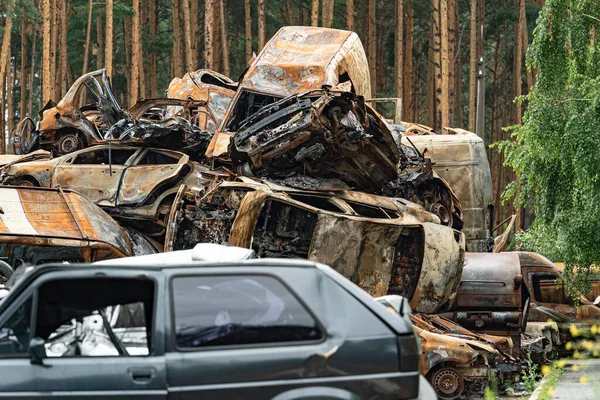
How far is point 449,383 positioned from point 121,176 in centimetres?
582

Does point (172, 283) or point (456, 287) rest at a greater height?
point (172, 283)

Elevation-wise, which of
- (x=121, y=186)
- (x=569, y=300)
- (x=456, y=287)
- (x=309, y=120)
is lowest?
(x=569, y=300)

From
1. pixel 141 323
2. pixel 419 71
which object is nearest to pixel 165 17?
pixel 419 71

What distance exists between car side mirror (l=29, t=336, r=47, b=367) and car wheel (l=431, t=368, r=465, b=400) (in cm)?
712

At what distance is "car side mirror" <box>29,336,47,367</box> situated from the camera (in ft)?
16.2

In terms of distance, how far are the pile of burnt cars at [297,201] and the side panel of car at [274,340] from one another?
5525 mm

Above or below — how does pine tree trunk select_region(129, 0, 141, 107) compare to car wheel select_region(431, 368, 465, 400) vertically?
above

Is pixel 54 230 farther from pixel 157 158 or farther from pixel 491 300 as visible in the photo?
pixel 491 300

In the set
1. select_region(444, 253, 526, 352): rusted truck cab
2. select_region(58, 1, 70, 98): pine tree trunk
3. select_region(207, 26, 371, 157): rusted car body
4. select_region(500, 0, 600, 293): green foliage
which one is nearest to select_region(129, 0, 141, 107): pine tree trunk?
select_region(58, 1, 70, 98): pine tree trunk

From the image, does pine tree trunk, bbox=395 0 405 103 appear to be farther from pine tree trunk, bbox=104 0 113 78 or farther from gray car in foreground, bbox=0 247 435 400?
gray car in foreground, bbox=0 247 435 400

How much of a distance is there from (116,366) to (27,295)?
23.2 inches

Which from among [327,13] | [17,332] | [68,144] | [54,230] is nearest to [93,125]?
[68,144]

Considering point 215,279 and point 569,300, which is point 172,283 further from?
point 569,300

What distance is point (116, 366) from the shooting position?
500cm
